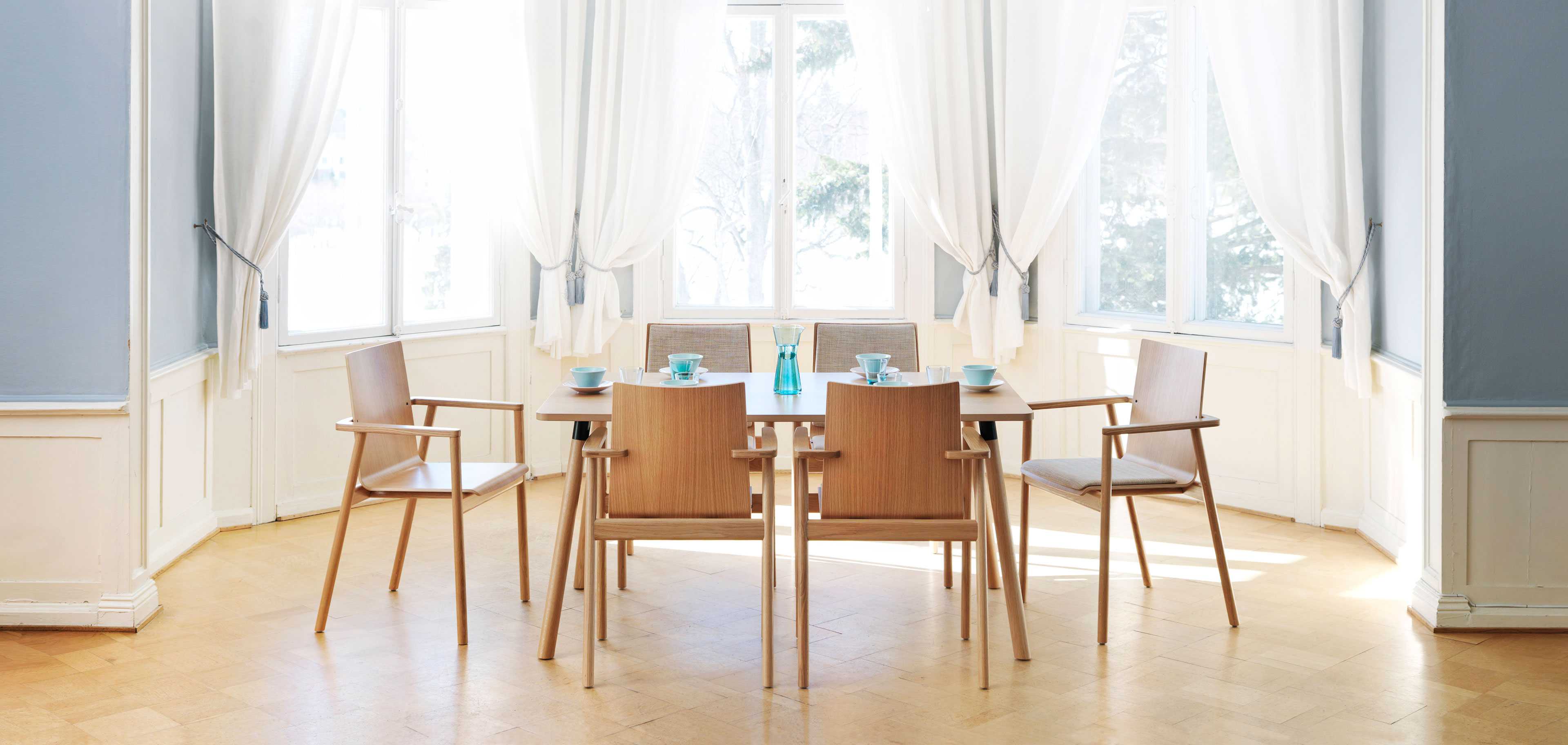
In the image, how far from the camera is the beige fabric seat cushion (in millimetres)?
3842

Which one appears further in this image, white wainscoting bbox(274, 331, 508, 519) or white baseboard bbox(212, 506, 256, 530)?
white wainscoting bbox(274, 331, 508, 519)

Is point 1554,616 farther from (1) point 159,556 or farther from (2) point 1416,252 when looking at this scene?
(1) point 159,556

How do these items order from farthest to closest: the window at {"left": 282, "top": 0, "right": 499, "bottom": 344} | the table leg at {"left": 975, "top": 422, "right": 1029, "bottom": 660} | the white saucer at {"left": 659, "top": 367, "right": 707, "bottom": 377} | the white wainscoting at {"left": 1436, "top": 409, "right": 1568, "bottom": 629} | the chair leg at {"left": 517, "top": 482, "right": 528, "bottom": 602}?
the window at {"left": 282, "top": 0, "right": 499, "bottom": 344} → the white saucer at {"left": 659, "top": 367, "right": 707, "bottom": 377} → the chair leg at {"left": 517, "top": 482, "right": 528, "bottom": 602} → the white wainscoting at {"left": 1436, "top": 409, "right": 1568, "bottom": 629} → the table leg at {"left": 975, "top": 422, "right": 1029, "bottom": 660}

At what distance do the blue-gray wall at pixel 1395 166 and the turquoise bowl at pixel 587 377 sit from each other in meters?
2.67

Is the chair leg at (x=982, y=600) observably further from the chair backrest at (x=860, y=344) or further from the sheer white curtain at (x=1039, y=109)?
the sheer white curtain at (x=1039, y=109)

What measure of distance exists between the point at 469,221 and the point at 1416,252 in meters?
4.03

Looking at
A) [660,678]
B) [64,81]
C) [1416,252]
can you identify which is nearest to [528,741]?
[660,678]

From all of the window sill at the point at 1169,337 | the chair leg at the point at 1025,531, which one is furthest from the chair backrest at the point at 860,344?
the window sill at the point at 1169,337

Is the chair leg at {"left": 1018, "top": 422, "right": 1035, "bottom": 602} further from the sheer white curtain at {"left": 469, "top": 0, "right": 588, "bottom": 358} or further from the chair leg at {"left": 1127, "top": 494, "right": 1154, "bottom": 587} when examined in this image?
the sheer white curtain at {"left": 469, "top": 0, "right": 588, "bottom": 358}

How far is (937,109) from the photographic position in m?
5.95

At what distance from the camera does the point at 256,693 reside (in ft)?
10.9

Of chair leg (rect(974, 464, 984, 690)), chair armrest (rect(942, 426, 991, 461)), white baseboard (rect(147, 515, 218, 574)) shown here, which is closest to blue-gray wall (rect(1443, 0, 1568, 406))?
chair armrest (rect(942, 426, 991, 461))

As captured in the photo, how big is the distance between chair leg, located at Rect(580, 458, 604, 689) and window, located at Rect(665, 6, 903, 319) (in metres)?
3.01

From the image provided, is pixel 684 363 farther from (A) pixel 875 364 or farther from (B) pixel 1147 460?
(B) pixel 1147 460
